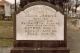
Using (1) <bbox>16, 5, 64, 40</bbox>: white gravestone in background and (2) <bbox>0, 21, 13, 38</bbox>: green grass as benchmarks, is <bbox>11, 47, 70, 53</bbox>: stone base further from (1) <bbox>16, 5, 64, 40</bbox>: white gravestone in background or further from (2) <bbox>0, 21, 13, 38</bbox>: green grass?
(2) <bbox>0, 21, 13, 38</bbox>: green grass

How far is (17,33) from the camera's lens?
923cm

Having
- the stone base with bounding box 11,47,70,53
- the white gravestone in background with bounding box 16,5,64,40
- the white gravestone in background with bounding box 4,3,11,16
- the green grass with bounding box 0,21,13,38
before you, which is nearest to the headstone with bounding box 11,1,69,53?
the white gravestone in background with bounding box 16,5,64,40

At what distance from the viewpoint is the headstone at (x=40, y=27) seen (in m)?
9.16

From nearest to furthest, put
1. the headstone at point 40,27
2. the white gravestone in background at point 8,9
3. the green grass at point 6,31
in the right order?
the headstone at point 40,27 → the green grass at point 6,31 → the white gravestone in background at point 8,9

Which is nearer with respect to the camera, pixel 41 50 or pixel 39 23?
pixel 41 50

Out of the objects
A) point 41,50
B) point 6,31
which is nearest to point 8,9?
point 6,31

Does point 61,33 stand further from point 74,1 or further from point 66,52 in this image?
point 74,1

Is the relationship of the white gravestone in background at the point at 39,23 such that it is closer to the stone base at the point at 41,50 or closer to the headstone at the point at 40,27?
the headstone at the point at 40,27

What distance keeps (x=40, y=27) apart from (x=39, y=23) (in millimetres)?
123

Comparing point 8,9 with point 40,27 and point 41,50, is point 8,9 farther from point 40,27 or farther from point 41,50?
point 41,50

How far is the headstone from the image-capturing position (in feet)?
30.1

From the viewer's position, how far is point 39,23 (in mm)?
9195

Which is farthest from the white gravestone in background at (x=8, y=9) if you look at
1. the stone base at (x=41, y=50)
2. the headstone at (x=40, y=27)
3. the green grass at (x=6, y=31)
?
the stone base at (x=41, y=50)

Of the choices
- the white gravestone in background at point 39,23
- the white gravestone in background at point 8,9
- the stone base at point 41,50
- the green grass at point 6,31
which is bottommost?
the stone base at point 41,50
